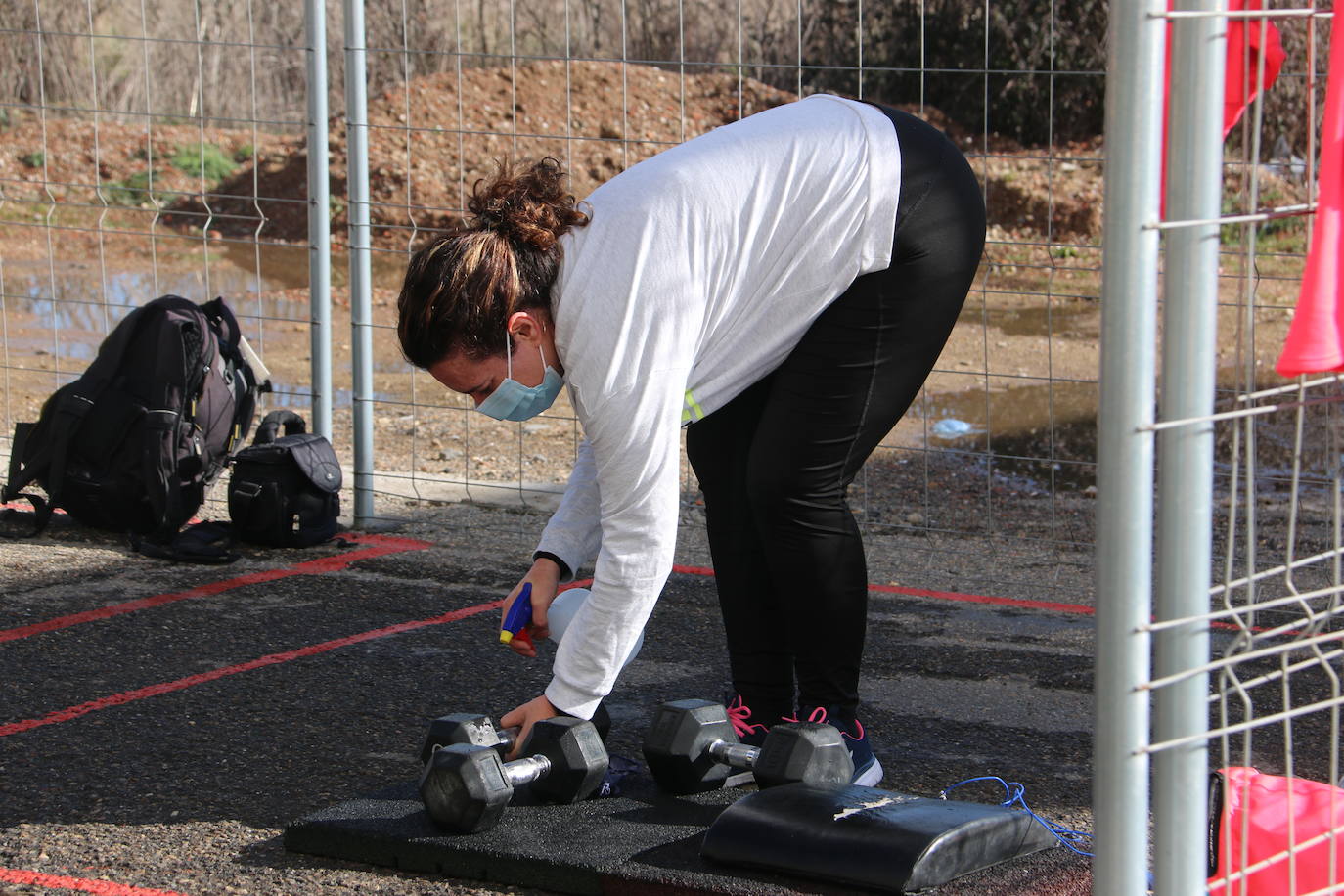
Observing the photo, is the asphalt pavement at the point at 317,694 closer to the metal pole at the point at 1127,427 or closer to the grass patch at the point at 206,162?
the metal pole at the point at 1127,427

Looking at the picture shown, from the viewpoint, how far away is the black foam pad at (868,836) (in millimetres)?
2486

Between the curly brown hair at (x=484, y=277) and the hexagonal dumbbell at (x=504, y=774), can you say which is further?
the hexagonal dumbbell at (x=504, y=774)

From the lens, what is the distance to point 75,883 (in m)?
2.61

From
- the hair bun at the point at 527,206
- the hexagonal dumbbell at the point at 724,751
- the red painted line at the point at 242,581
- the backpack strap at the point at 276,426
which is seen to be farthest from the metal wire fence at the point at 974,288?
the hair bun at the point at 527,206

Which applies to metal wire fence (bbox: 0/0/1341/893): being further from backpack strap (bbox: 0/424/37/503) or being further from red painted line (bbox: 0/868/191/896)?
red painted line (bbox: 0/868/191/896)

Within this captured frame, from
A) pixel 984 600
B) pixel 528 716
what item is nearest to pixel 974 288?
pixel 984 600

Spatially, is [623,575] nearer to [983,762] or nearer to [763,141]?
[763,141]

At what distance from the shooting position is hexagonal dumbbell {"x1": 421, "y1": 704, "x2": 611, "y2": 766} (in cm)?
282

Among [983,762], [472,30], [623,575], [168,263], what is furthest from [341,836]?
[472,30]

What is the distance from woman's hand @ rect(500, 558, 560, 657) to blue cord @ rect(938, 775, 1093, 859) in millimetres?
914

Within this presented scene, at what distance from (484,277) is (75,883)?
4.20 ft

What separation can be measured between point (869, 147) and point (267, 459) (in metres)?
3.04

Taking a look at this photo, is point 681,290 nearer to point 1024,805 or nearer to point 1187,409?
point 1187,409

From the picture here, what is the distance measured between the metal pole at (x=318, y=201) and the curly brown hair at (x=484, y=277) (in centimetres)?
294
